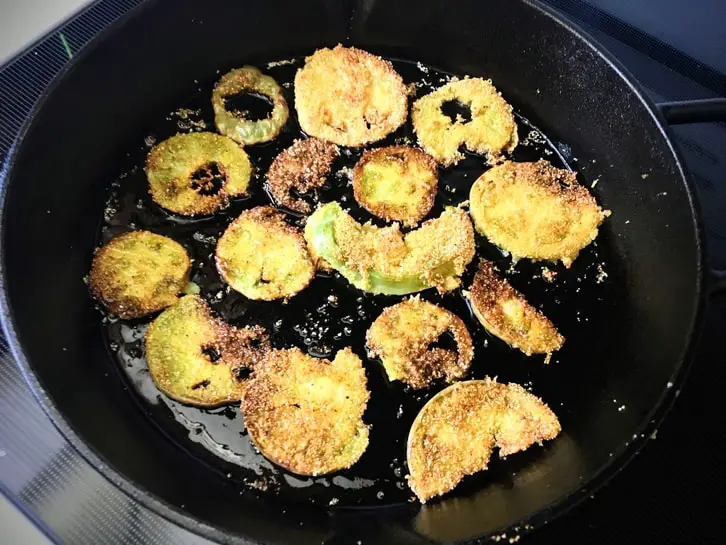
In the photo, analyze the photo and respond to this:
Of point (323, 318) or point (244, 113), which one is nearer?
point (323, 318)


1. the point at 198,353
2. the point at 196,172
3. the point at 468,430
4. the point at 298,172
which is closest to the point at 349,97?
the point at 298,172

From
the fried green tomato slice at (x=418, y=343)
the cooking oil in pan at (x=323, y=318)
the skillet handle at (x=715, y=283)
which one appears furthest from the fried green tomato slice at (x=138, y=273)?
the skillet handle at (x=715, y=283)

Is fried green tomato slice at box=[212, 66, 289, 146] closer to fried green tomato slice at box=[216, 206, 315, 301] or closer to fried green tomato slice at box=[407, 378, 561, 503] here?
fried green tomato slice at box=[216, 206, 315, 301]

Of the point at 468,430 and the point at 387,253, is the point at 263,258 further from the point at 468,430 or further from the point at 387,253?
the point at 468,430

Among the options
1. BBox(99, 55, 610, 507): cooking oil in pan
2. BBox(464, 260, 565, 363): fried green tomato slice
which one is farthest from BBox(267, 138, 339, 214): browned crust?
BBox(464, 260, 565, 363): fried green tomato slice

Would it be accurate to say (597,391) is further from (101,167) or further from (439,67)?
(101,167)

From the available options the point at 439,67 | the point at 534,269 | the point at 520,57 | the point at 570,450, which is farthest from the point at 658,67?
the point at 570,450

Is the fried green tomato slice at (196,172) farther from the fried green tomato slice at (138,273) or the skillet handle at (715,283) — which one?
the skillet handle at (715,283)
